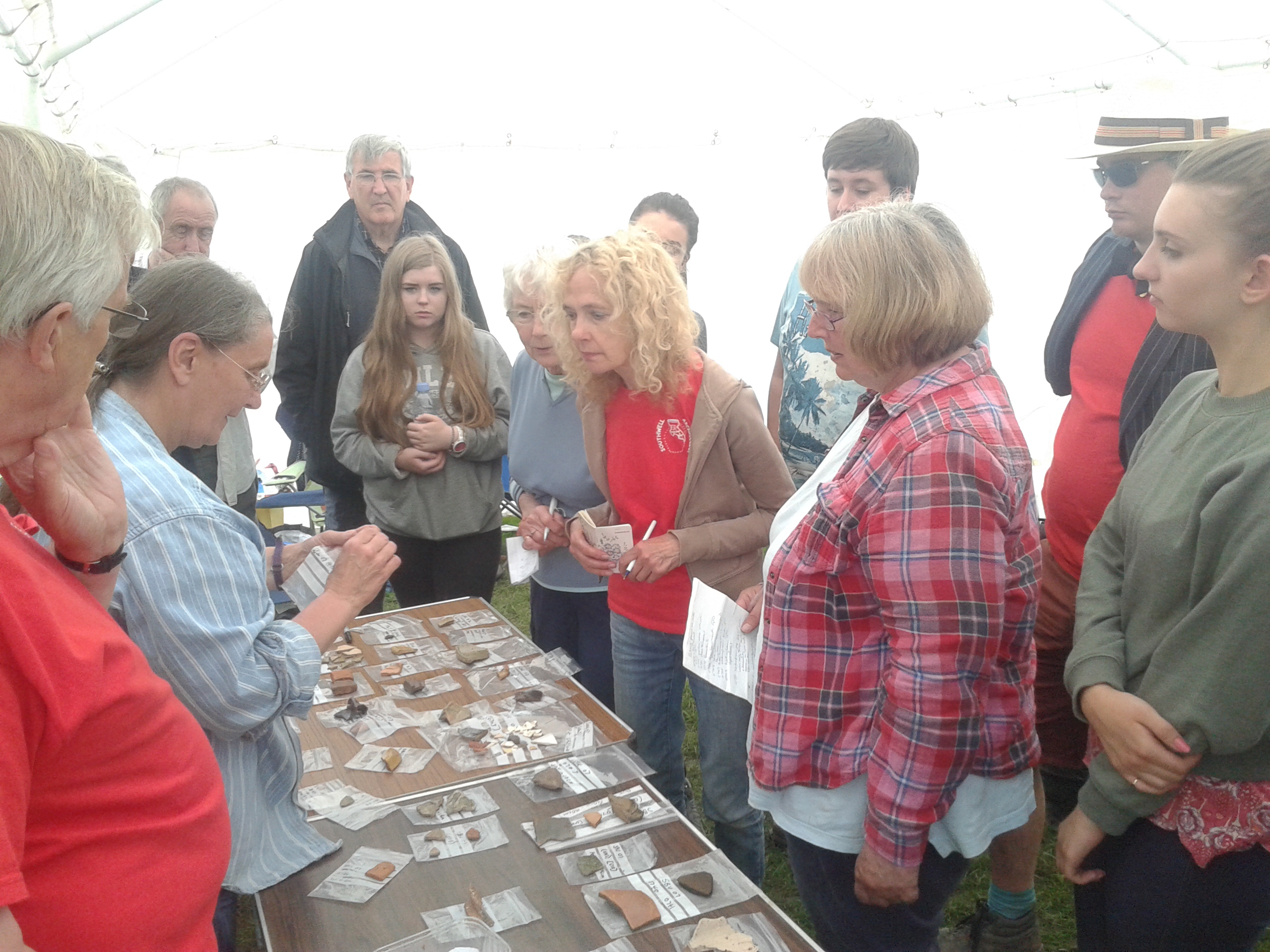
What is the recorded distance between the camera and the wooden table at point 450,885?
1354 mm

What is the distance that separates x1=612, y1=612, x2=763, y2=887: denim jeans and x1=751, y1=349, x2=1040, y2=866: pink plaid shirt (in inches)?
25.2

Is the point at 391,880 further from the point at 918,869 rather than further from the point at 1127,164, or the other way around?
the point at 1127,164

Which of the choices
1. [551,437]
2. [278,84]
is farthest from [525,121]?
[551,437]

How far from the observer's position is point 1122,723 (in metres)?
1.30

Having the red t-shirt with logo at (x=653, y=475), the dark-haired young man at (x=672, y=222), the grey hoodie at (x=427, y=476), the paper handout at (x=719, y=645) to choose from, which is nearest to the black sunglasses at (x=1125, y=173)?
the red t-shirt with logo at (x=653, y=475)

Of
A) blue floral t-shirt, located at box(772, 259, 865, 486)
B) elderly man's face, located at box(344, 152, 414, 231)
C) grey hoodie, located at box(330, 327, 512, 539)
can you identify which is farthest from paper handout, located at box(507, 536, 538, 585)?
elderly man's face, located at box(344, 152, 414, 231)

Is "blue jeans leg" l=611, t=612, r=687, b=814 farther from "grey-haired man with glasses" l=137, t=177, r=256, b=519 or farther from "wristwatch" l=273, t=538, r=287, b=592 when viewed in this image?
"grey-haired man with glasses" l=137, t=177, r=256, b=519

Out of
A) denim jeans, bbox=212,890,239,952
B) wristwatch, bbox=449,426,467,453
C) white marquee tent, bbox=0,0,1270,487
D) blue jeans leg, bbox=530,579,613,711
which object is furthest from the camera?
white marquee tent, bbox=0,0,1270,487

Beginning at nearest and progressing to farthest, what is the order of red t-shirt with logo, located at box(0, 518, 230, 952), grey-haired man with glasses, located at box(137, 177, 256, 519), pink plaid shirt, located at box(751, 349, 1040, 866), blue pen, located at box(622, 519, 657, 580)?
red t-shirt with logo, located at box(0, 518, 230, 952) < pink plaid shirt, located at box(751, 349, 1040, 866) < blue pen, located at box(622, 519, 657, 580) < grey-haired man with glasses, located at box(137, 177, 256, 519)

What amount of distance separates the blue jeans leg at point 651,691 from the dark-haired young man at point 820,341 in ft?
2.30

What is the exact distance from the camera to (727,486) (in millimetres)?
2262

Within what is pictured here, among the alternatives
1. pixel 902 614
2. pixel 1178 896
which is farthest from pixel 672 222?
pixel 1178 896

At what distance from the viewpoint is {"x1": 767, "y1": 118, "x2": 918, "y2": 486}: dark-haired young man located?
265 cm

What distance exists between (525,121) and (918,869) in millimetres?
6378
